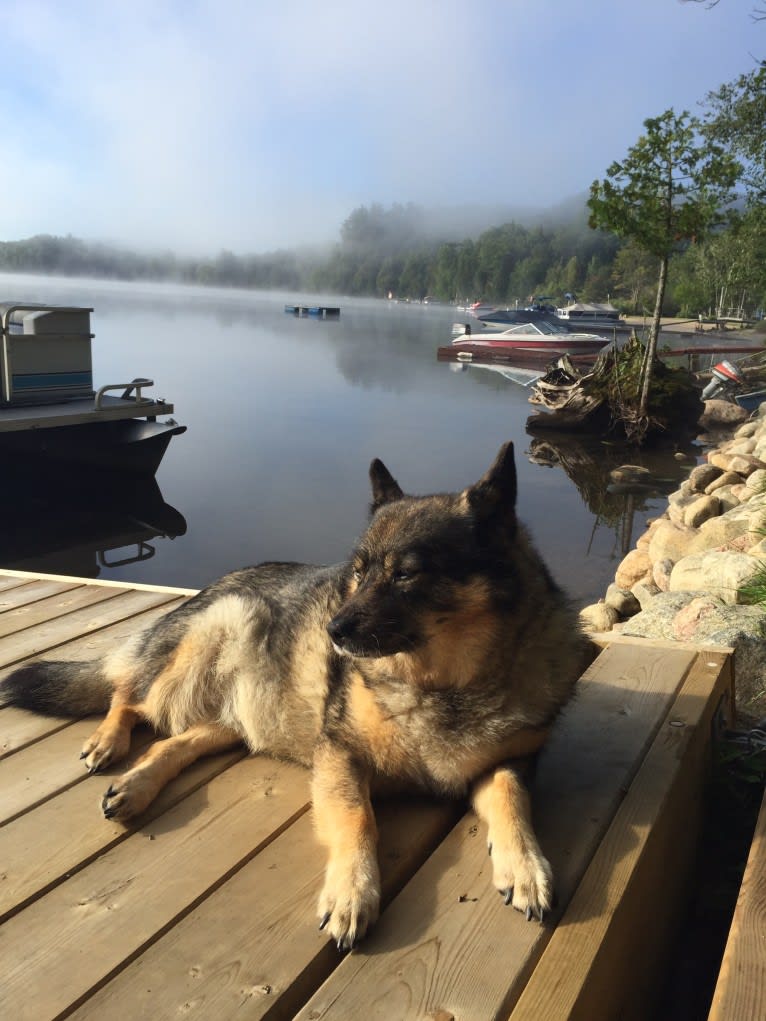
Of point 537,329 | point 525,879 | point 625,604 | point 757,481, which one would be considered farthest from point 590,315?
point 525,879

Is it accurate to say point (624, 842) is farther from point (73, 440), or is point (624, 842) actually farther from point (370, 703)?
point (73, 440)

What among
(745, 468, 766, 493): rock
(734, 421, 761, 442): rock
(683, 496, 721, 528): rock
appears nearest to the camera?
(745, 468, 766, 493): rock

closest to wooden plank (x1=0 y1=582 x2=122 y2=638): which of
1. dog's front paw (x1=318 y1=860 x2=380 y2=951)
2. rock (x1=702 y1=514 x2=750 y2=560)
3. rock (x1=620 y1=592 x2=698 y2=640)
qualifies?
dog's front paw (x1=318 y1=860 x2=380 y2=951)

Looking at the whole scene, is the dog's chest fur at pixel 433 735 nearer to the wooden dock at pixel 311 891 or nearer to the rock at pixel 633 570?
the wooden dock at pixel 311 891

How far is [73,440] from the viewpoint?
13.8 meters

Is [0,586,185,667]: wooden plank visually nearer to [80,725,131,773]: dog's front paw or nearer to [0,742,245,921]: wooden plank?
Answer: [80,725,131,773]: dog's front paw

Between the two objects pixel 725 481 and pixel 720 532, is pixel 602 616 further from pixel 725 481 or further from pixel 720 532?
pixel 725 481

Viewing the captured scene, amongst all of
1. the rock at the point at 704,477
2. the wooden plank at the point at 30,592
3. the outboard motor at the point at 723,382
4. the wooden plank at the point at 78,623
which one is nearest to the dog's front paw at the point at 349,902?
the wooden plank at the point at 78,623

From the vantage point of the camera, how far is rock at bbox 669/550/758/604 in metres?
5.59

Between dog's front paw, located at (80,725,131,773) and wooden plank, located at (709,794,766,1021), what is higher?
wooden plank, located at (709,794,766,1021)

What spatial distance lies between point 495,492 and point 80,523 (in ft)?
39.8

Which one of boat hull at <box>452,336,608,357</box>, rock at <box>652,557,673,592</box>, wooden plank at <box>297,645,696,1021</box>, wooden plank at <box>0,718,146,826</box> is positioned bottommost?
rock at <box>652,557,673,592</box>

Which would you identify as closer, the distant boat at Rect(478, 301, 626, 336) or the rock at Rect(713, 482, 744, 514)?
the rock at Rect(713, 482, 744, 514)

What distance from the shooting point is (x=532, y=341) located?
140 ft
